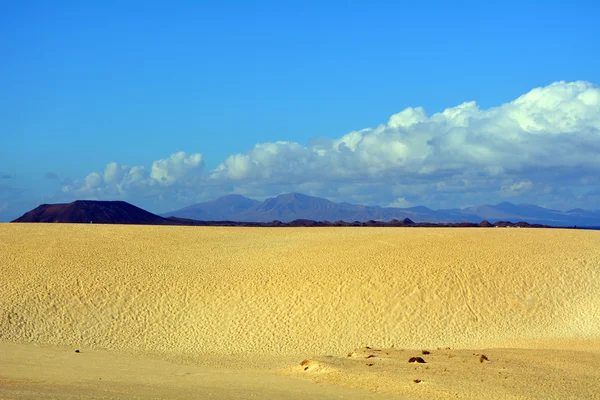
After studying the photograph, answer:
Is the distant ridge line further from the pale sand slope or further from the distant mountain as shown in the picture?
the pale sand slope

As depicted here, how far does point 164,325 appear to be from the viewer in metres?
29.6

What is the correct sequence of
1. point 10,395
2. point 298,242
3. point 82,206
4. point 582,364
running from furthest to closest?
point 82,206 < point 298,242 < point 582,364 < point 10,395

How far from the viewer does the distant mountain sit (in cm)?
10612

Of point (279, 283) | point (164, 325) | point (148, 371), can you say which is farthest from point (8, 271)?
point (148, 371)

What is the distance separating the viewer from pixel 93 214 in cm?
10806

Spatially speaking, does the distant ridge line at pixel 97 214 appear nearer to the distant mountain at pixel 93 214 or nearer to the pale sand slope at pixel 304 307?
the distant mountain at pixel 93 214

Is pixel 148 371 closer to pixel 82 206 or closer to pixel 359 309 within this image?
pixel 359 309

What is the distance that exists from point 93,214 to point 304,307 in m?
83.8

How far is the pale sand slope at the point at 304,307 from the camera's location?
66.0ft

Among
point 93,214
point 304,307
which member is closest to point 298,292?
point 304,307

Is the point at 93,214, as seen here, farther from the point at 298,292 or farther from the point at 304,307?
the point at 304,307

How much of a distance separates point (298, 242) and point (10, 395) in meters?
27.3

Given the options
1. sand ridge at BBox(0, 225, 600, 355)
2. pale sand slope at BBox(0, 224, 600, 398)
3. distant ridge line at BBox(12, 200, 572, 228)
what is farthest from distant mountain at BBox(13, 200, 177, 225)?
sand ridge at BBox(0, 225, 600, 355)

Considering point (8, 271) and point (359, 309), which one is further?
point (8, 271)
